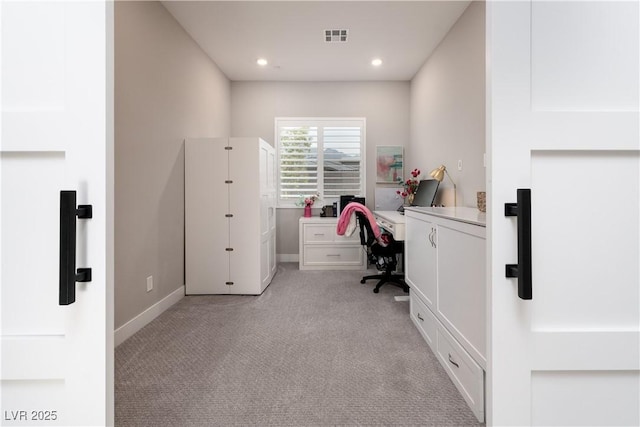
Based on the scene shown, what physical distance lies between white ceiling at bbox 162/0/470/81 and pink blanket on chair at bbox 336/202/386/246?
192cm

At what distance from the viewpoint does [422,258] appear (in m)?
2.29

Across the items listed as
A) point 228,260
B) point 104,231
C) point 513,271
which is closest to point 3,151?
point 104,231

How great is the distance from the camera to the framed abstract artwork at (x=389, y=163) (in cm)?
487

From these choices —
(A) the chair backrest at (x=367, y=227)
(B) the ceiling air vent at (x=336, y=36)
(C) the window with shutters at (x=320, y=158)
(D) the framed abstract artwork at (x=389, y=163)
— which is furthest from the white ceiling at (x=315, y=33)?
(A) the chair backrest at (x=367, y=227)

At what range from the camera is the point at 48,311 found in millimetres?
685

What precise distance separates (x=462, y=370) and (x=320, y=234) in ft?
10.1

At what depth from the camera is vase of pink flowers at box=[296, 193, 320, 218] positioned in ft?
15.7

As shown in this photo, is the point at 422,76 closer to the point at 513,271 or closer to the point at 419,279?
the point at 419,279

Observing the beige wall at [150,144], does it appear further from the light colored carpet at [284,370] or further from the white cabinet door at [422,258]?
the white cabinet door at [422,258]

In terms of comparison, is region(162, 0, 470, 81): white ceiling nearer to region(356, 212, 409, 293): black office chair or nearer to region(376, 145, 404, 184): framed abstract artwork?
region(376, 145, 404, 184): framed abstract artwork

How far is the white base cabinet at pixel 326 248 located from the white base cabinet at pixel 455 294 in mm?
2101

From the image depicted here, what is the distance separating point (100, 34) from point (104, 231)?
0.43m

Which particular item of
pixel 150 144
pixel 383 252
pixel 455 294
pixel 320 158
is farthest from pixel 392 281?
pixel 150 144

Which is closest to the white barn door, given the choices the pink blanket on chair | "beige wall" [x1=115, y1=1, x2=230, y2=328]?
"beige wall" [x1=115, y1=1, x2=230, y2=328]
